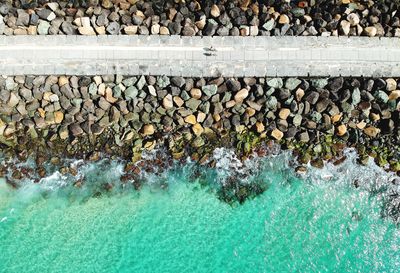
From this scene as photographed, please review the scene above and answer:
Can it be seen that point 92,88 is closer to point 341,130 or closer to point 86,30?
point 86,30

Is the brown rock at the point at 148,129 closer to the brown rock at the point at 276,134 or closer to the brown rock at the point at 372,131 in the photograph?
the brown rock at the point at 276,134

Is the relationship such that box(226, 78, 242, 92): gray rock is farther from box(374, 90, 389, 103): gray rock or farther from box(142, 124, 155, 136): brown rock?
box(374, 90, 389, 103): gray rock

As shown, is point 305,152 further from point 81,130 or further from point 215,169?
point 81,130

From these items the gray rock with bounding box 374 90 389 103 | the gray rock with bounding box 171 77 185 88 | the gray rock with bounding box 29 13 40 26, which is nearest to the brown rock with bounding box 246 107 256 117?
the gray rock with bounding box 171 77 185 88

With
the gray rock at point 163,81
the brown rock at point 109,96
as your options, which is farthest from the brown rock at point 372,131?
the brown rock at point 109,96

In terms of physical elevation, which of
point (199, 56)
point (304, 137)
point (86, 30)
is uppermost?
point (86, 30)

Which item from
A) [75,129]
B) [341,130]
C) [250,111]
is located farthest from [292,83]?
[75,129]
